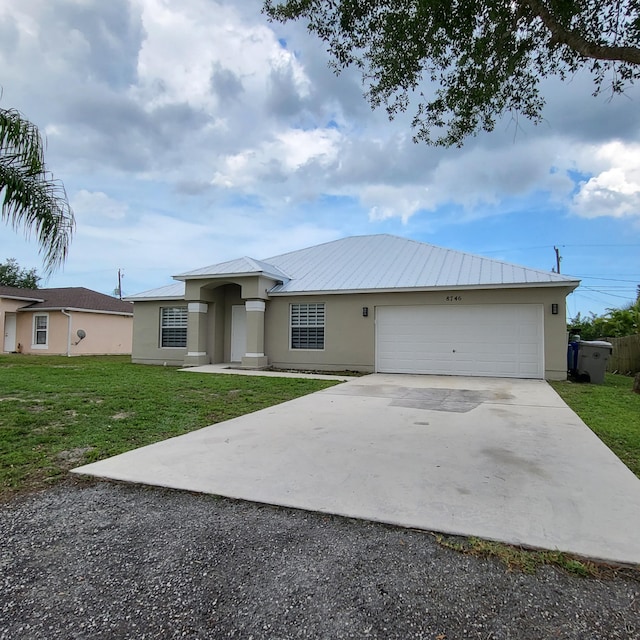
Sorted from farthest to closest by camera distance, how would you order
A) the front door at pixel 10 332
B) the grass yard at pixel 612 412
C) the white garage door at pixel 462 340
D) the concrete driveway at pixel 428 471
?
the front door at pixel 10 332 < the white garage door at pixel 462 340 < the grass yard at pixel 612 412 < the concrete driveway at pixel 428 471

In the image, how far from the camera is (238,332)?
51.4ft

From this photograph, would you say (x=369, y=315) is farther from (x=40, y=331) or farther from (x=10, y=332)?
(x=10, y=332)

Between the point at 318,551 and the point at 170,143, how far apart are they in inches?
521

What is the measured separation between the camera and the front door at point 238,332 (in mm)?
15562

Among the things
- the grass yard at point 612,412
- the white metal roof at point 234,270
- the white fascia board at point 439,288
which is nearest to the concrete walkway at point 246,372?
the white fascia board at point 439,288

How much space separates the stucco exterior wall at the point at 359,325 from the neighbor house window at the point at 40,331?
1488cm

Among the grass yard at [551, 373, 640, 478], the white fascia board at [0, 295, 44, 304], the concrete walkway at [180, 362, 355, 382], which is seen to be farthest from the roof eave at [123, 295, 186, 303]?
the grass yard at [551, 373, 640, 478]

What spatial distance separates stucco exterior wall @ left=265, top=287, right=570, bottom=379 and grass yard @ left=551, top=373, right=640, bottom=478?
140cm

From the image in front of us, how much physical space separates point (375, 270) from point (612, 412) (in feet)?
28.7

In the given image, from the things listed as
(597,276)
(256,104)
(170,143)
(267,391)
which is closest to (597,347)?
(267,391)

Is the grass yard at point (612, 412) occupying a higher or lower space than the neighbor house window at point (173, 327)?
lower

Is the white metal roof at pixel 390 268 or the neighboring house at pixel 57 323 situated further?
the neighboring house at pixel 57 323

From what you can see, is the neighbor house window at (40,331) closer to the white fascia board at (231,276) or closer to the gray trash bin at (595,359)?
the white fascia board at (231,276)

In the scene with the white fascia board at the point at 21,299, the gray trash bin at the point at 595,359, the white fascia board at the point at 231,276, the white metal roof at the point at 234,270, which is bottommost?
the gray trash bin at the point at 595,359
